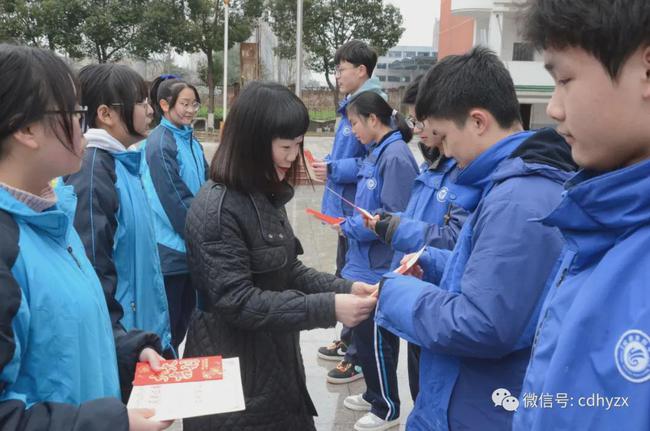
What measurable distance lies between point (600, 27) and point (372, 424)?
292 cm

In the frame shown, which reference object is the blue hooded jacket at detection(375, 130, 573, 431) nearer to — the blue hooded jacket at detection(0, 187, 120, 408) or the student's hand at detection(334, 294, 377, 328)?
the student's hand at detection(334, 294, 377, 328)

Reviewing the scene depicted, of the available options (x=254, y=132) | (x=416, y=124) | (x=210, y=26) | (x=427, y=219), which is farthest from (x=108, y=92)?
(x=210, y=26)

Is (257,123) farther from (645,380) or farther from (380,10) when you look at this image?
(380,10)

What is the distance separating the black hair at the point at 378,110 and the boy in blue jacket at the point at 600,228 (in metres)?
2.88

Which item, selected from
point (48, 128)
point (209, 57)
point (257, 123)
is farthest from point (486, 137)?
point (209, 57)

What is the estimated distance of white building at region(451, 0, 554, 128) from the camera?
74.9 ft

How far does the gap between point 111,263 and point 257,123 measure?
2.68 ft

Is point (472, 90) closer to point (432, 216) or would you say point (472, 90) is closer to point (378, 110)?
point (432, 216)

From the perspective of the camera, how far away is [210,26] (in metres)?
29.7

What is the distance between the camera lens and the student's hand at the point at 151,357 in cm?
166

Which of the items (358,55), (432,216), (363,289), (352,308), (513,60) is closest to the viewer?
(352,308)

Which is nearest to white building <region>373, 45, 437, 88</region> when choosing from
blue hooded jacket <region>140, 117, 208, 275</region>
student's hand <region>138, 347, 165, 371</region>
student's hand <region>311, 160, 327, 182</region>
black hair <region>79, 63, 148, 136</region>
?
student's hand <region>311, 160, 327, 182</region>

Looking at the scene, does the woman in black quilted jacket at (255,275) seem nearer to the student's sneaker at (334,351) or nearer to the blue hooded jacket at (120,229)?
the blue hooded jacket at (120,229)

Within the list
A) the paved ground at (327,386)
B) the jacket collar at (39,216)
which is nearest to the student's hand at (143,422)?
the jacket collar at (39,216)
